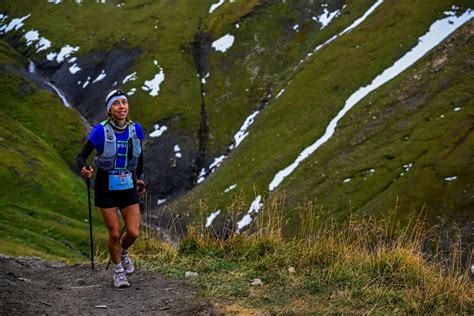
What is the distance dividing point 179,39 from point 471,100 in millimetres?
71729

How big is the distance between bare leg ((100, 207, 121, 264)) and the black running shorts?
0.13m

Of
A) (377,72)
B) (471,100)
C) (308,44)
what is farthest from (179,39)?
(471,100)

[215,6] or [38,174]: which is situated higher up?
[215,6]

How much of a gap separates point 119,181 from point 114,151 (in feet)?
2.16

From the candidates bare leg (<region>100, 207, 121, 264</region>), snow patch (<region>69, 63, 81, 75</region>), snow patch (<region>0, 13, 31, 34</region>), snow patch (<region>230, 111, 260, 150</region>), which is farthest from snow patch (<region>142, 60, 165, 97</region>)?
bare leg (<region>100, 207, 121, 264</region>)

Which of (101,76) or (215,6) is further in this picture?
(215,6)

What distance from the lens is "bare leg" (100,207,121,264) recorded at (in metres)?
11.9

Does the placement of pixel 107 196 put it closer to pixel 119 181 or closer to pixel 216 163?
pixel 119 181

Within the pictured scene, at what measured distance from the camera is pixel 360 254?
11.9 m

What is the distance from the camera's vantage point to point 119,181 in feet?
39.2

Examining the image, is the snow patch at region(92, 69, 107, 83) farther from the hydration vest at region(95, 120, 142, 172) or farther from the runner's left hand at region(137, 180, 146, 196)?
the hydration vest at region(95, 120, 142, 172)

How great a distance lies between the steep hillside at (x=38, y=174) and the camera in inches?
2193

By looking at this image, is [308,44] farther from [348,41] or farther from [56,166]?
[56,166]

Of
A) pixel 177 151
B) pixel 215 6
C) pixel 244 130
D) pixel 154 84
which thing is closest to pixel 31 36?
pixel 154 84
